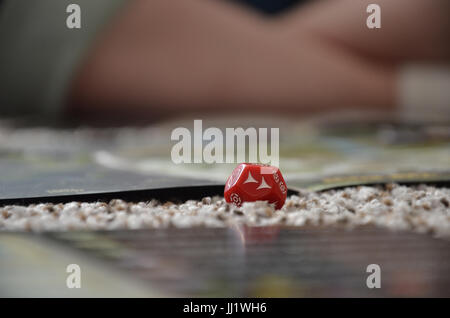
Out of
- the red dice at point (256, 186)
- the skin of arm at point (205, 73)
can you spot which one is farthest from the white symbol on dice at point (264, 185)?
the skin of arm at point (205, 73)

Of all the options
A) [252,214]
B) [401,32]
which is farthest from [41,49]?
[252,214]

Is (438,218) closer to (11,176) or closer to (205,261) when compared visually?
(205,261)

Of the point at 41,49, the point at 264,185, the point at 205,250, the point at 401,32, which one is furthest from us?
the point at 401,32

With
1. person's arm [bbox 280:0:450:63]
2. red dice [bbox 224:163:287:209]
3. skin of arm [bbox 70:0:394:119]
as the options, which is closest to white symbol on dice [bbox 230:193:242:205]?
red dice [bbox 224:163:287:209]

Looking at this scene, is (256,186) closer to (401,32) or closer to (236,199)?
(236,199)

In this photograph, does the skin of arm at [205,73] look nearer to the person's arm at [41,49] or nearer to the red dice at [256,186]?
the person's arm at [41,49]

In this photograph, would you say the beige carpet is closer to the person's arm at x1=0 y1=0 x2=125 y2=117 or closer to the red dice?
the red dice
